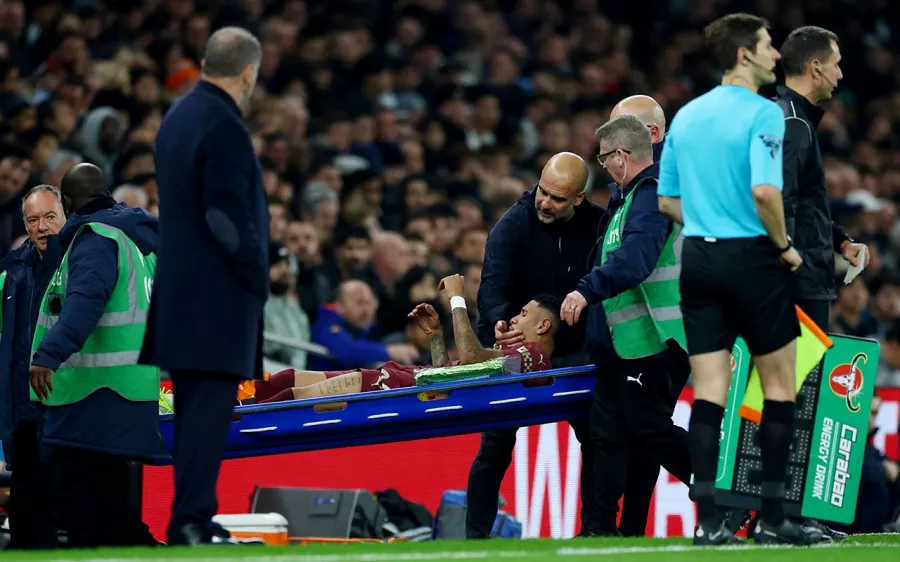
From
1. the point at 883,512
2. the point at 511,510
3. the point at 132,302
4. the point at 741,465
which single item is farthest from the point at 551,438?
the point at 132,302

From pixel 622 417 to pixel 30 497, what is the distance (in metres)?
2.72

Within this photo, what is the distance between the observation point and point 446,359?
8.70 m

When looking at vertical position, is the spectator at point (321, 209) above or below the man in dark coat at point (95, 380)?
above

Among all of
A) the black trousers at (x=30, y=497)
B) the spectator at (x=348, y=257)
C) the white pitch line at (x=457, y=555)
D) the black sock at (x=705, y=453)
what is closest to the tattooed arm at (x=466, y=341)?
the white pitch line at (x=457, y=555)

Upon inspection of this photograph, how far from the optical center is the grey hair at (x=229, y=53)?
A: 626 cm

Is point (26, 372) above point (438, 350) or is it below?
below

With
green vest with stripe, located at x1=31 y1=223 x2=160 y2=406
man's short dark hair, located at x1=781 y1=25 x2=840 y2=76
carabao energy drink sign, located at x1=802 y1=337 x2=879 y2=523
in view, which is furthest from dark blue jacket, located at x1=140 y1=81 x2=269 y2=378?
carabao energy drink sign, located at x1=802 y1=337 x2=879 y2=523

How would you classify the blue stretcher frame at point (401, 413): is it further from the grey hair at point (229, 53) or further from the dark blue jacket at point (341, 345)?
the dark blue jacket at point (341, 345)

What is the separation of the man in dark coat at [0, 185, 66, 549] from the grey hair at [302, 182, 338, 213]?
4.78 m

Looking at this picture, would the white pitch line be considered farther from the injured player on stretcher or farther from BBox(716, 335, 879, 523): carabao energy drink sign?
the injured player on stretcher

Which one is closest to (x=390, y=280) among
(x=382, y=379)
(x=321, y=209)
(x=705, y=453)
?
(x=321, y=209)

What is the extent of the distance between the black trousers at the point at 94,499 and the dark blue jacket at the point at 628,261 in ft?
7.17

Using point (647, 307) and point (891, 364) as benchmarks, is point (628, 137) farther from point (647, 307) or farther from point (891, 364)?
point (891, 364)

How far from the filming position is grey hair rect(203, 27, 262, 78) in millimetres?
6262
